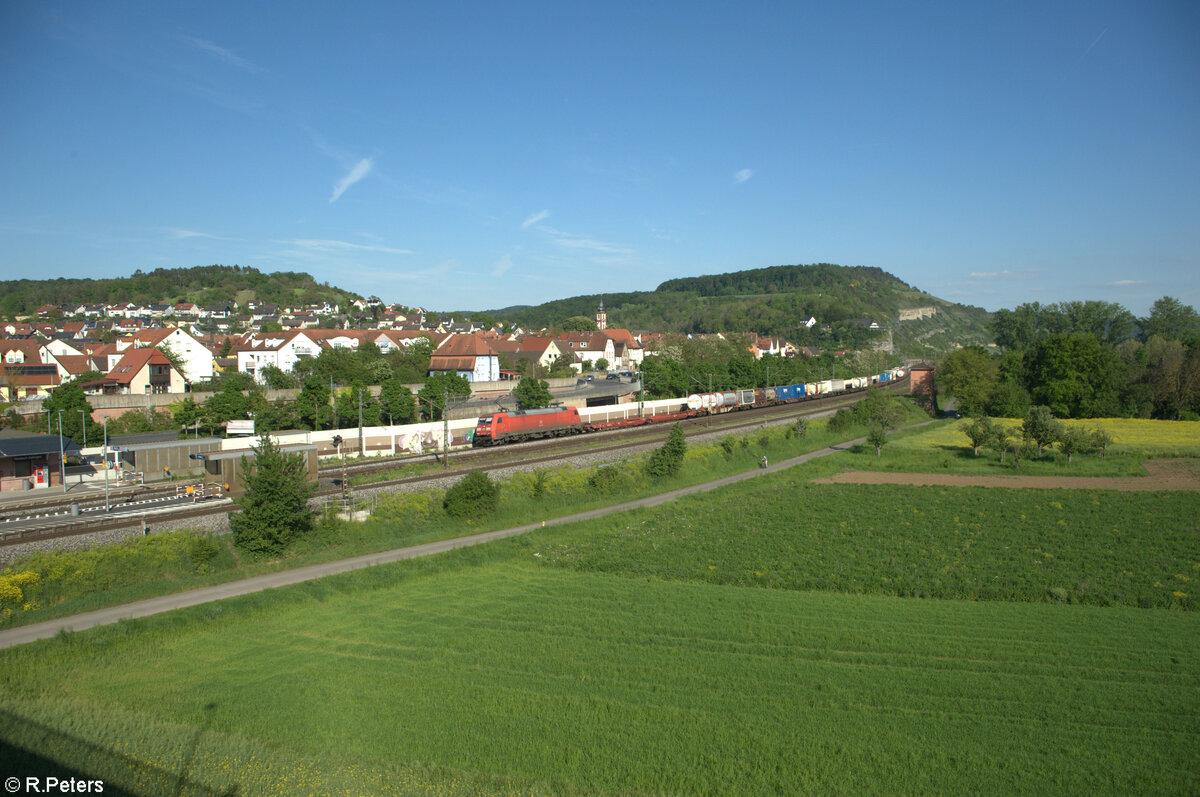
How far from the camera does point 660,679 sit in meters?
13.4

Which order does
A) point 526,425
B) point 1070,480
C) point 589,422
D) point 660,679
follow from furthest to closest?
point 589,422 < point 526,425 < point 1070,480 < point 660,679

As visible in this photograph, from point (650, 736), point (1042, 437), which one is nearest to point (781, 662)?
point (650, 736)

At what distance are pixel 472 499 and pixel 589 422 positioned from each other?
2904 centimetres

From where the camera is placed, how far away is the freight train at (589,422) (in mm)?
46406

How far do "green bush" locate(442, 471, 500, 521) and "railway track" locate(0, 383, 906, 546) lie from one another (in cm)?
379

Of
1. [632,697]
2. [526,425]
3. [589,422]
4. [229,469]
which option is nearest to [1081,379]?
[589,422]

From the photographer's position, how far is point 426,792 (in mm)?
9711

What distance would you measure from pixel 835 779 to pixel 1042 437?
39.0m

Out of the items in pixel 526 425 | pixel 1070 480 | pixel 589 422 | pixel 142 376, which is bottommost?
pixel 1070 480

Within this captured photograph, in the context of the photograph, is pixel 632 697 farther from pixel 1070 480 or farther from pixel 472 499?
pixel 1070 480

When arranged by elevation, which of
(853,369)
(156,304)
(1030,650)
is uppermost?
(156,304)

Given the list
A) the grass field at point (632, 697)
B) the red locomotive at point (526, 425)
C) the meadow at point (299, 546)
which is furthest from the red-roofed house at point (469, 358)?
Answer: the grass field at point (632, 697)

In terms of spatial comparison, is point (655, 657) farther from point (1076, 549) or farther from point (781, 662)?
point (1076, 549)

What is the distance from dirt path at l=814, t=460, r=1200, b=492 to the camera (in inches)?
1315
